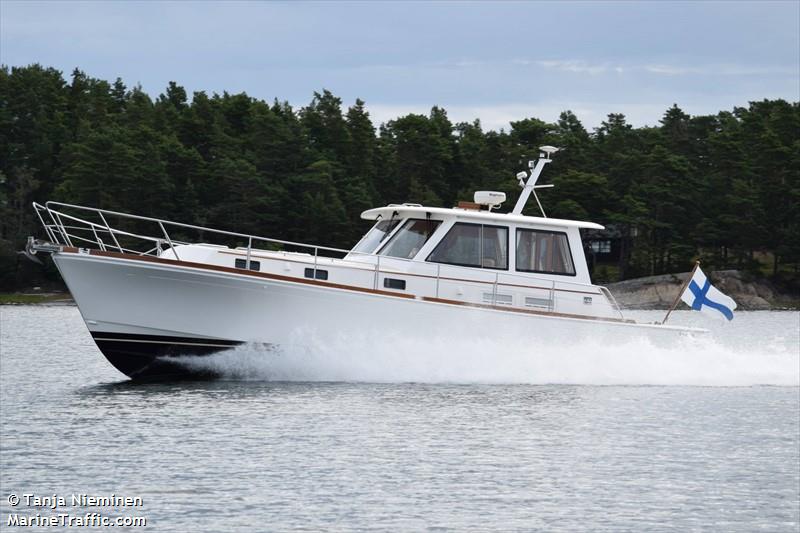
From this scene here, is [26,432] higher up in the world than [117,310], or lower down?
lower down

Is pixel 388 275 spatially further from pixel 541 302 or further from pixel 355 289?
pixel 541 302

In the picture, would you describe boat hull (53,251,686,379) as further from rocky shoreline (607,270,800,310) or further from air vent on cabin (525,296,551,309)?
rocky shoreline (607,270,800,310)

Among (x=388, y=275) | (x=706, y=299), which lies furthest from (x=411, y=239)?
(x=706, y=299)

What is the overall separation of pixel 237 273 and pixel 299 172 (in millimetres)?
61447

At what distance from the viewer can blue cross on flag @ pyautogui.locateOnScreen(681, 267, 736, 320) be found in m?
20.7

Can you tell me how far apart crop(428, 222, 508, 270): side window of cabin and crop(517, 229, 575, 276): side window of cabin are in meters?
0.32

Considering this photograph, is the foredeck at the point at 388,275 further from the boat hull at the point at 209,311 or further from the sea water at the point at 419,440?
the sea water at the point at 419,440

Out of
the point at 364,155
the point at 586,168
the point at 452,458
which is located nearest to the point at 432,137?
the point at 364,155

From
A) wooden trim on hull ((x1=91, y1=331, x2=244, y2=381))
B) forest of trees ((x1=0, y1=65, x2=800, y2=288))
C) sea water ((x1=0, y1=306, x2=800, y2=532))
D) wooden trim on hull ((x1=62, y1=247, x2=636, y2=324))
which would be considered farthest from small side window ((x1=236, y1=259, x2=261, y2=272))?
forest of trees ((x1=0, y1=65, x2=800, y2=288))

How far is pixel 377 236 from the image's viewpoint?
2098 cm

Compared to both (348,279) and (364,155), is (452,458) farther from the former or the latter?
(364,155)

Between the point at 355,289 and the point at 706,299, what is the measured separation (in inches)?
255

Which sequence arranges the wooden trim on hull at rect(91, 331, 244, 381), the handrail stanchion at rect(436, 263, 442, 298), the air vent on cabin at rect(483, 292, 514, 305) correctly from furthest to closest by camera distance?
1. the air vent on cabin at rect(483, 292, 514, 305)
2. the handrail stanchion at rect(436, 263, 442, 298)
3. the wooden trim on hull at rect(91, 331, 244, 381)

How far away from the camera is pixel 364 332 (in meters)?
19.5
